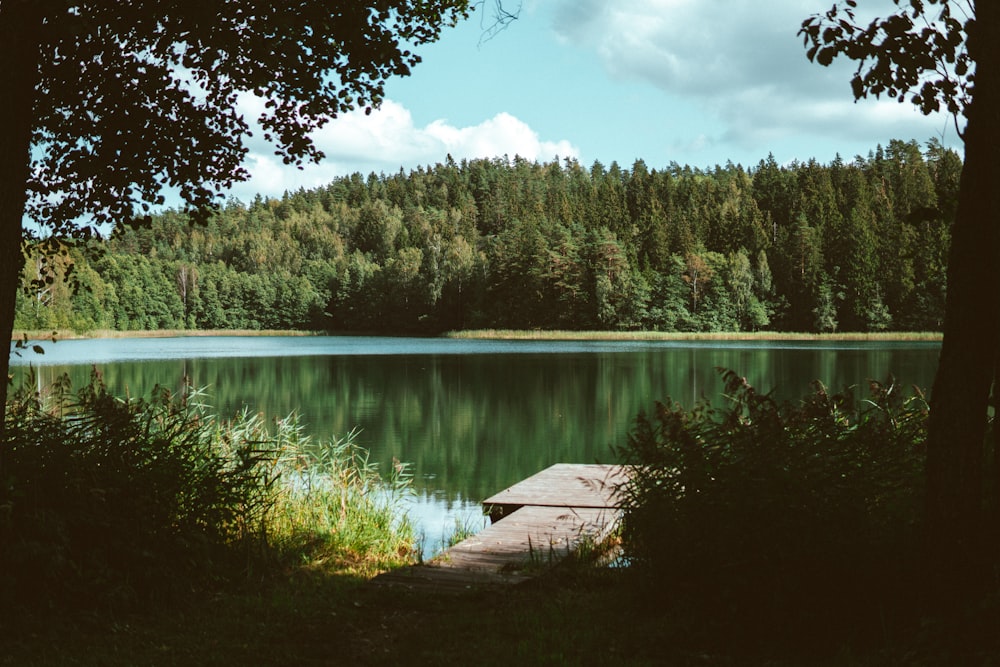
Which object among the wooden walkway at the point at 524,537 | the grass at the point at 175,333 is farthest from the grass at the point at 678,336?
the wooden walkway at the point at 524,537

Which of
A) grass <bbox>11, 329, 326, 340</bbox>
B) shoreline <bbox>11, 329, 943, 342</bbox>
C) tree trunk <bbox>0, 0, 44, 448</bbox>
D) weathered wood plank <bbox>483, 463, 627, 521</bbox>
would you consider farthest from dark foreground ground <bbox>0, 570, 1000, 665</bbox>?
grass <bbox>11, 329, 326, 340</bbox>

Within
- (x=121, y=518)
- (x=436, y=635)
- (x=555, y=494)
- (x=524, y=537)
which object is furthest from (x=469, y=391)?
(x=436, y=635)

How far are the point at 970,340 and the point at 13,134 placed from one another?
437cm

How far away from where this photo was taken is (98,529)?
491 cm

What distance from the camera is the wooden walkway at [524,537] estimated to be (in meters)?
5.73

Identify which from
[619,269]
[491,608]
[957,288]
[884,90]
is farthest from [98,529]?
[619,269]

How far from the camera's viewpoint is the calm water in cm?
1536

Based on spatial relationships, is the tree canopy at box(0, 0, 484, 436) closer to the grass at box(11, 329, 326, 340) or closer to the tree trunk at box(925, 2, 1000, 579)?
the tree trunk at box(925, 2, 1000, 579)

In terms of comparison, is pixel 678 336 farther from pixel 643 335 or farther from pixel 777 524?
pixel 777 524

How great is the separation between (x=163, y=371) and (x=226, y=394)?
30.3 ft

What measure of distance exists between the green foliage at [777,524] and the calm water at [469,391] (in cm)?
391

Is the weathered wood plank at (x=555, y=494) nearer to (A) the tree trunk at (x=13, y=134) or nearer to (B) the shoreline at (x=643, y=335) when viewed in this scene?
(A) the tree trunk at (x=13, y=134)

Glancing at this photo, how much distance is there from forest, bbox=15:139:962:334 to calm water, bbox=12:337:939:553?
78.7 feet

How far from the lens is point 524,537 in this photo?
704 cm
